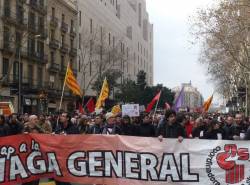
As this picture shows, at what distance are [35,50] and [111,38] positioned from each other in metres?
27.4

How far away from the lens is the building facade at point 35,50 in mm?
46438

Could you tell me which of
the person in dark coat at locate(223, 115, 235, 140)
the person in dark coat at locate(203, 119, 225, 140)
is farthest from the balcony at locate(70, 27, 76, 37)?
the person in dark coat at locate(203, 119, 225, 140)

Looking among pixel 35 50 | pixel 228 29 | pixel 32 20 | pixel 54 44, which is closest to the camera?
pixel 228 29

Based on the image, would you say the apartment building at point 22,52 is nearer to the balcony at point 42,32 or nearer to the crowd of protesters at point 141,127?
the balcony at point 42,32

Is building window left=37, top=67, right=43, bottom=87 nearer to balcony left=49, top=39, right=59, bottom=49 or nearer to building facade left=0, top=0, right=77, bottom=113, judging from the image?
building facade left=0, top=0, right=77, bottom=113

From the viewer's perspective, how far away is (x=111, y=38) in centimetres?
8019

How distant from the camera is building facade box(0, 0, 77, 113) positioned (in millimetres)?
46438

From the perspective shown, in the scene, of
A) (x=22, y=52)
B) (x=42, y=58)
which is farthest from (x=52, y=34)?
(x=22, y=52)

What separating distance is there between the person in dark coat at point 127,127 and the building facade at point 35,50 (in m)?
27.4

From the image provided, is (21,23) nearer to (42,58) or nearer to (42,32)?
(42,32)

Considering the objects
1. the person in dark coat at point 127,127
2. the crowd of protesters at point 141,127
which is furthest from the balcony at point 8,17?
the person in dark coat at point 127,127

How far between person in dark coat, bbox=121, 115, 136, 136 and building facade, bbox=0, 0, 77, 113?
27419 mm

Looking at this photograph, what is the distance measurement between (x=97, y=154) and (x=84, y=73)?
189 ft

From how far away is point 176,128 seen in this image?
10094 mm
